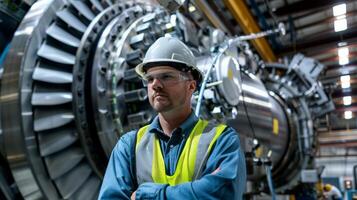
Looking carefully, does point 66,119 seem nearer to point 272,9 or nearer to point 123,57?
point 123,57

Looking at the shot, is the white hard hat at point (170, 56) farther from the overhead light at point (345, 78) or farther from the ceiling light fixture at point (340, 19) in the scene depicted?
the overhead light at point (345, 78)

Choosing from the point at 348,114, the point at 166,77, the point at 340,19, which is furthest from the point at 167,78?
the point at 348,114

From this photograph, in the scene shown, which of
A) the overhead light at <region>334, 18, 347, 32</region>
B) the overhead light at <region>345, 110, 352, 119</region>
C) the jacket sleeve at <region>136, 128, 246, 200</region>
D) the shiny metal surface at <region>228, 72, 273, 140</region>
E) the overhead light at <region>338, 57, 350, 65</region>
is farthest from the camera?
the overhead light at <region>345, 110, 352, 119</region>

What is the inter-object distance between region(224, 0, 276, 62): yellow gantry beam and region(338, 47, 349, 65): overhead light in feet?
3.38

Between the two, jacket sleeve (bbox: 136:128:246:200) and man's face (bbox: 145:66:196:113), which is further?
man's face (bbox: 145:66:196:113)

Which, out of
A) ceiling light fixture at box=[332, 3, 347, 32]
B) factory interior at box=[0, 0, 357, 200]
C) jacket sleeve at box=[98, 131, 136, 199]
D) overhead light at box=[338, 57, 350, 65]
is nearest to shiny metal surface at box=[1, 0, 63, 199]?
factory interior at box=[0, 0, 357, 200]

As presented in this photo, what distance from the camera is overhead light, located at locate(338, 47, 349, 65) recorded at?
5.27 meters

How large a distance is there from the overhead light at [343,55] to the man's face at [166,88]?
15.8ft

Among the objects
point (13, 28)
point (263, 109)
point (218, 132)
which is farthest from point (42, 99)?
point (263, 109)

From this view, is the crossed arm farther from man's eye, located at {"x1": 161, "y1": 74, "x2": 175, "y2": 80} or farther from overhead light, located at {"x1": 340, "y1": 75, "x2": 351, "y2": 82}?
overhead light, located at {"x1": 340, "y1": 75, "x2": 351, "y2": 82}

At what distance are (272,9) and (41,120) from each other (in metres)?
4.01

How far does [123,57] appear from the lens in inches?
69.4

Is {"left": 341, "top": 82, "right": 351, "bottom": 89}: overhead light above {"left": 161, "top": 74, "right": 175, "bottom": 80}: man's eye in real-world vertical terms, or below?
above

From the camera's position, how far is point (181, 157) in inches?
40.4
